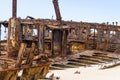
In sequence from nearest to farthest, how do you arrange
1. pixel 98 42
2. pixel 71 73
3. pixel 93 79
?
1. pixel 93 79
2. pixel 71 73
3. pixel 98 42

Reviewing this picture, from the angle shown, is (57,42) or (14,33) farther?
(57,42)

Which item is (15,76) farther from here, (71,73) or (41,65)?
(71,73)

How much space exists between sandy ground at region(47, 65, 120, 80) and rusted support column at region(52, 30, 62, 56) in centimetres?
292

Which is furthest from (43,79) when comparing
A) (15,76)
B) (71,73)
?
(71,73)

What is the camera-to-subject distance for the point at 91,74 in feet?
66.9

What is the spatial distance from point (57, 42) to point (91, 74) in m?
5.92

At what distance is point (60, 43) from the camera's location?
25.7 meters

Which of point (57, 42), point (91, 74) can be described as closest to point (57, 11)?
point (57, 42)

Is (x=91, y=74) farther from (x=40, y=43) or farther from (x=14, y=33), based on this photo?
(x=14, y=33)

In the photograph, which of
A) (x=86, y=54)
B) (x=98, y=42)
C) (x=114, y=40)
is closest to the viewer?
(x=86, y=54)

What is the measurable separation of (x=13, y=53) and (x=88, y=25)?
41.8 feet

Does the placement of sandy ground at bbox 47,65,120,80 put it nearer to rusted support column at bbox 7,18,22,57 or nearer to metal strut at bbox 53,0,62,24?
rusted support column at bbox 7,18,22,57

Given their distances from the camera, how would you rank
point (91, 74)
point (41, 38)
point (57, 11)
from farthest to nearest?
1. point (57, 11)
2. point (41, 38)
3. point (91, 74)

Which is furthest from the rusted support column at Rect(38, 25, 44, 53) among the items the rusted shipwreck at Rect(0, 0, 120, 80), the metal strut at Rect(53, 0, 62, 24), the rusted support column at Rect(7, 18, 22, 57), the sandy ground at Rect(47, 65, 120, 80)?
the sandy ground at Rect(47, 65, 120, 80)
